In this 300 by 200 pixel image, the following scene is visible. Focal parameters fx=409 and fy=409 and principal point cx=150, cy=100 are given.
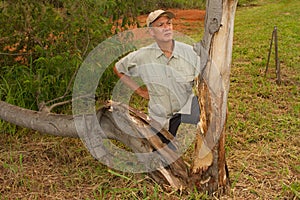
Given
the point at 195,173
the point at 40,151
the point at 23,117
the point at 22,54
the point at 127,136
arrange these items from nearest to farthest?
the point at 195,173 < the point at 127,136 < the point at 23,117 < the point at 40,151 < the point at 22,54

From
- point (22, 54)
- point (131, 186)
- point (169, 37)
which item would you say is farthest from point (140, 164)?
point (22, 54)

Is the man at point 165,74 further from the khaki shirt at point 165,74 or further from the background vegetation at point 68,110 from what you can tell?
the background vegetation at point 68,110

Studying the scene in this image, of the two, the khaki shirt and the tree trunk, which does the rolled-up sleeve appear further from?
the tree trunk

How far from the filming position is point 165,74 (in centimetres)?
313

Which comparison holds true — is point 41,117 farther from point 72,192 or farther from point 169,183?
point 169,183

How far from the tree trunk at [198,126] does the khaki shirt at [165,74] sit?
1.35 ft

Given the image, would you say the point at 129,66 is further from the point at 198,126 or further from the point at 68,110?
the point at 68,110

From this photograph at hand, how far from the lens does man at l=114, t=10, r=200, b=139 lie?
307 centimetres

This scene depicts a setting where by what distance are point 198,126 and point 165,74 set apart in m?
0.68

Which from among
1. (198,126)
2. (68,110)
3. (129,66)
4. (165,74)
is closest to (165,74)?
(165,74)

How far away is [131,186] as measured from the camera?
2754 millimetres

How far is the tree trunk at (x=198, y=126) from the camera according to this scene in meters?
2.43

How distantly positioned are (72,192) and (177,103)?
1029 mm

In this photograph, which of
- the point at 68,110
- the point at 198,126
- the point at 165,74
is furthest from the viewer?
the point at 68,110
